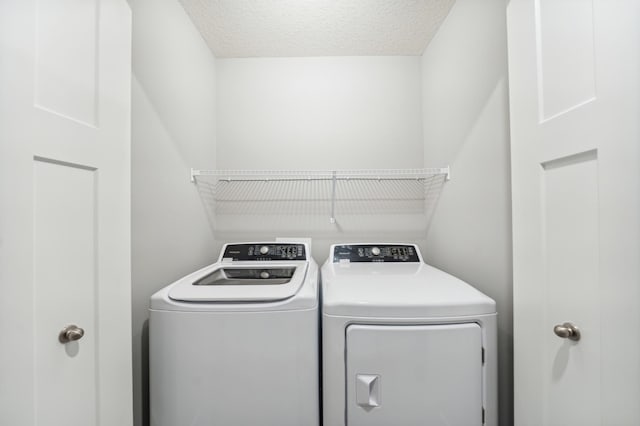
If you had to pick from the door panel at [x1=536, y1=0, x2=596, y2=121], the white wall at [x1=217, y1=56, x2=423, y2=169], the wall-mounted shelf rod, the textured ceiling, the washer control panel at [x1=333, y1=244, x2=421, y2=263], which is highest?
the textured ceiling

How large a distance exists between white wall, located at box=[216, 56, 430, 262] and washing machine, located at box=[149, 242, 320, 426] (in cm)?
138

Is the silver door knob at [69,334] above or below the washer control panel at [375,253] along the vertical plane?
below

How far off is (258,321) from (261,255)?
0.86 meters

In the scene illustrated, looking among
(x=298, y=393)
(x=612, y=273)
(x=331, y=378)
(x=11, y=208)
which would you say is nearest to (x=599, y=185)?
(x=612, y=273)

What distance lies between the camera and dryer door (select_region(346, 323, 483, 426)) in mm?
1033

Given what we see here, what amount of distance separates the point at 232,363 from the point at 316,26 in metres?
2.10

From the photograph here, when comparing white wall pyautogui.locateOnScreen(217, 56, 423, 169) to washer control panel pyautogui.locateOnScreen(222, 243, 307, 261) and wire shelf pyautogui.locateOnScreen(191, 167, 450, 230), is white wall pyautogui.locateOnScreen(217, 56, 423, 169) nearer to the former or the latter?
wire shelf pyautogui.locateOnScreen(191, 167, 450, 230)

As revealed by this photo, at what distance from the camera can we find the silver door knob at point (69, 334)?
2.54 ft

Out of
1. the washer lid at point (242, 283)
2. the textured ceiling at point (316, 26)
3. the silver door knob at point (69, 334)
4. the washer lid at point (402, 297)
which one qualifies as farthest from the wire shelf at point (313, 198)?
the silver door knob at point (69, 334)

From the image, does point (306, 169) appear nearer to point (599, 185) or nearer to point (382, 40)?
point (382, 40)

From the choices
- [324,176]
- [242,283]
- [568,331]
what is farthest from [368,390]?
[324,176]

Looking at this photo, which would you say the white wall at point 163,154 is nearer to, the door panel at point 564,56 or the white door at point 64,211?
the white door at point 64,211

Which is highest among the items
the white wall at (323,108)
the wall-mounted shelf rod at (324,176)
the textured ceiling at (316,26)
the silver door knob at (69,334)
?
the textured ceiling at (316,26)

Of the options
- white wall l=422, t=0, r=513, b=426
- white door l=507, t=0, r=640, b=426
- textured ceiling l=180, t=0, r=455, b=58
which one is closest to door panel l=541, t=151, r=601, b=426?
white door l=507, t=0, r=640, b=426
